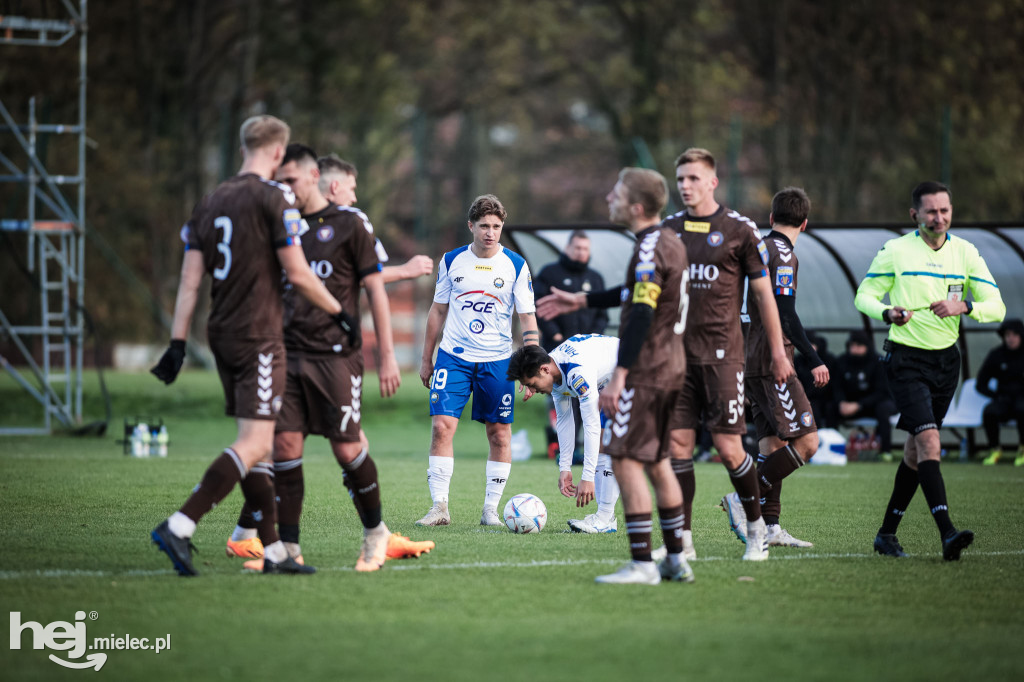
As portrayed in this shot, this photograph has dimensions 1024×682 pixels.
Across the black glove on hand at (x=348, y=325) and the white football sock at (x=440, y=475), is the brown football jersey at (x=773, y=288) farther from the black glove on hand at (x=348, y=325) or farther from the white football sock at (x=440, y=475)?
the black glove on hand at (x=348, y=325)

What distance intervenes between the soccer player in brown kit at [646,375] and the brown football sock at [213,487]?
195 cm

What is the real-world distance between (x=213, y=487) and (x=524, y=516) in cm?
302

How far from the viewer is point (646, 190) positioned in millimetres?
6785

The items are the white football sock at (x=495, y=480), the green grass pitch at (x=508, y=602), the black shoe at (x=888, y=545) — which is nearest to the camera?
the green grass pitch at (x=508, y=602)

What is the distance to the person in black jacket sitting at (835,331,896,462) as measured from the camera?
1742 cm

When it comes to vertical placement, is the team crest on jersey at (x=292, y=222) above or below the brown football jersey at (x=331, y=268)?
above

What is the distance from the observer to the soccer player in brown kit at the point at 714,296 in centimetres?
742

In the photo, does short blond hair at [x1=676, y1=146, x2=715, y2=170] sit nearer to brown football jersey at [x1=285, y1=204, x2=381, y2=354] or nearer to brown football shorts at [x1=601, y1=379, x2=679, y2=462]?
brown football shorts at [x1=601, y1=379, x2=679, y2=462]

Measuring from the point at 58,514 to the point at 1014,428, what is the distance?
44.5 feet

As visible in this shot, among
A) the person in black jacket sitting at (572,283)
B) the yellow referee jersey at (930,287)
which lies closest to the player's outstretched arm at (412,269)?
the yellow referee jersey at (930,287)

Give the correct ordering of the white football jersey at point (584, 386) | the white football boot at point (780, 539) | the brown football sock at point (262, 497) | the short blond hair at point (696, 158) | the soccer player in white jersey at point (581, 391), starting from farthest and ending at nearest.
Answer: the white football jersey at point (584, 386) < the soccer player in white jersey at point (581, 391) < the white football boot at point (780, 539) < the short blond hair at point (696, 158) < the brown football sock at point (262, 497)

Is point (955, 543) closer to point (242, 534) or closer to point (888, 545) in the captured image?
point (888, 545)

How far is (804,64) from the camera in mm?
31797

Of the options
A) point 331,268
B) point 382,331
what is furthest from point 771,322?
point 331,268
